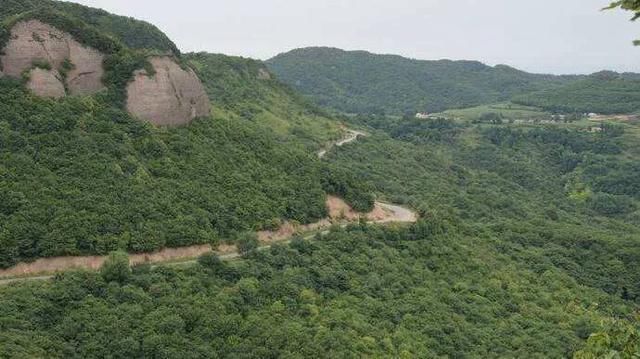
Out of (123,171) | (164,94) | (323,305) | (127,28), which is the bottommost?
(323,305)

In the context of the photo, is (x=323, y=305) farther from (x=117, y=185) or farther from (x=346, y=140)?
(x=346, y=140)

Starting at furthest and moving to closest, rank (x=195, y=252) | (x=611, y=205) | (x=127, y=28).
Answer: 1. (x=611, y=205)
2. (x=127, y=28)
3. (x=195, y=252)

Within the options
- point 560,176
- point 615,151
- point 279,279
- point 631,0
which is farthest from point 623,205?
point 631,0

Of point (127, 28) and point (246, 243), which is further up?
point (127, 28)

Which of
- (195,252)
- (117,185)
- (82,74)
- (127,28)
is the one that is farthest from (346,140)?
(117,185)

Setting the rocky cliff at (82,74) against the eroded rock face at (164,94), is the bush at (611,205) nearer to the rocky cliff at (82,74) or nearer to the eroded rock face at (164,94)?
the eroded rock face at (164,94)

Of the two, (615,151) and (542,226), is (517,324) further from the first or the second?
(615,151)

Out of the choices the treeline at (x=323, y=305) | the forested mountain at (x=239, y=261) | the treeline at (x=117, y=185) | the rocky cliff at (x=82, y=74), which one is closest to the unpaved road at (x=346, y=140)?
the forested mountain at (x=239, y=261)

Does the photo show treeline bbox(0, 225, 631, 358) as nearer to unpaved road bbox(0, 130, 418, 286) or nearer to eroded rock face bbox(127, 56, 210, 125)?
unpaved road bbox(0, 130, 418, 286)
